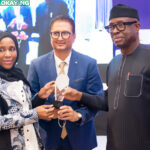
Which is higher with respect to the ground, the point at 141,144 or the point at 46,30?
the point at 46,30

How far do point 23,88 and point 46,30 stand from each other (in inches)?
92.4

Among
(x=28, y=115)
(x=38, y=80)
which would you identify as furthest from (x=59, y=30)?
(x=28, y=115)

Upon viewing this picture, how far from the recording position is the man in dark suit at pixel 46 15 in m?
4.10

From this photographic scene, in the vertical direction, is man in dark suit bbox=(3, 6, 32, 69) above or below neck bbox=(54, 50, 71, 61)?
above

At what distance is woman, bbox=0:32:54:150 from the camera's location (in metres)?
1.78

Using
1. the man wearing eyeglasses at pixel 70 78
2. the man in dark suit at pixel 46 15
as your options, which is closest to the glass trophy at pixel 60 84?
the man wearing eyeglasses at pixel 70 78

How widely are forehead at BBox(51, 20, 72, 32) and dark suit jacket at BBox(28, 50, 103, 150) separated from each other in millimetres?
258

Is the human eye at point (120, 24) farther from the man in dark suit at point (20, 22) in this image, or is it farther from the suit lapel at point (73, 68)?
the man in dark suit at point (20, 22)

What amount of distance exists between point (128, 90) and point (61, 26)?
0.73 m

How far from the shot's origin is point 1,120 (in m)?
1.74

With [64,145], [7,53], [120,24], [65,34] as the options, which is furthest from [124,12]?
[64,145]

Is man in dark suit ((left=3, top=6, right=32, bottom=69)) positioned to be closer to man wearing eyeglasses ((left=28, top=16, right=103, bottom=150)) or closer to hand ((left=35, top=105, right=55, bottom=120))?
man wearing eyeglasses ((left=28, top=16, right=103, bottom=150))

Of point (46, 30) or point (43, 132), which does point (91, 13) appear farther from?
point (43, 132)

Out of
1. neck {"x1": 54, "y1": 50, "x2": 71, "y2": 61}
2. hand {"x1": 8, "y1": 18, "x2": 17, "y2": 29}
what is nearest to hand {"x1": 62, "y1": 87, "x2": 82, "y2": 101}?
neck {"x1": 54, "y1": 50, "x2": 71, "y2": 61}
